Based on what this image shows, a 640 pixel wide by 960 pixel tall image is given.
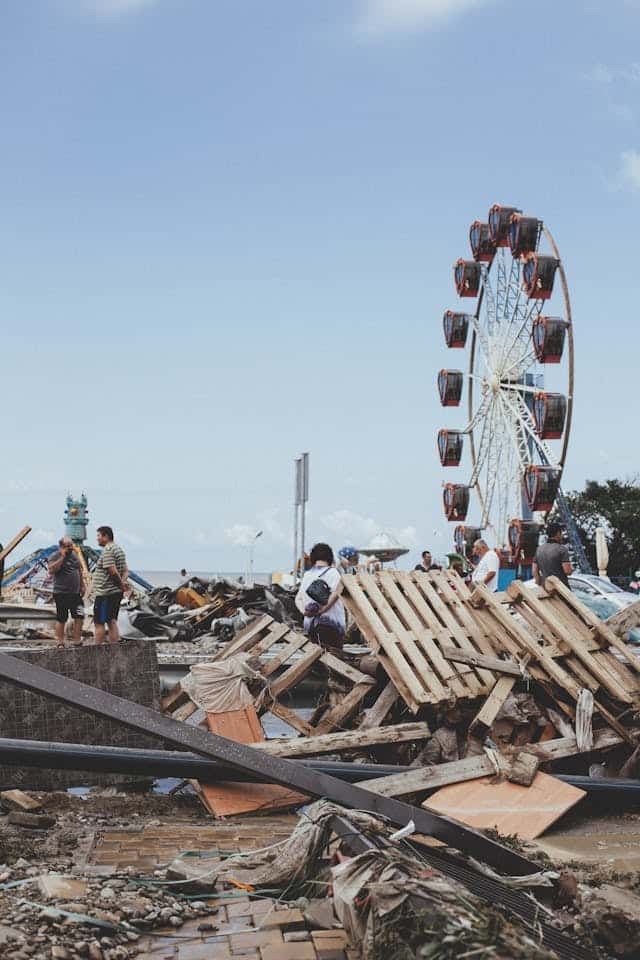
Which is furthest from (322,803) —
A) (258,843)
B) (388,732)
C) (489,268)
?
(489,268)

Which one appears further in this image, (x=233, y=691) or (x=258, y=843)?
(x=233, y=691)

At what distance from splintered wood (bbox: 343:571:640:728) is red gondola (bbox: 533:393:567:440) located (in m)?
27.1

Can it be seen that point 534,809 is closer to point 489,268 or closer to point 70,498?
point 489,268

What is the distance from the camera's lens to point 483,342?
42.6 metres

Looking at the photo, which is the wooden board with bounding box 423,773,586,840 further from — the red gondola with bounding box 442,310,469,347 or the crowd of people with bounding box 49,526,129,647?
the red gondola with bounding box 442,310,469,347

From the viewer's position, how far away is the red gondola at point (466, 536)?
46.3m

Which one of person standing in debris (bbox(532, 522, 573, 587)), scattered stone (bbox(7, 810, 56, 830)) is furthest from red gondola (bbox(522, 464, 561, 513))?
scattered stone (bbox(7, 810, 56, 830))

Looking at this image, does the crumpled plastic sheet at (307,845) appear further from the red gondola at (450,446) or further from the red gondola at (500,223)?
the red gondola at (450,446)

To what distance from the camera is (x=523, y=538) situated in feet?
127

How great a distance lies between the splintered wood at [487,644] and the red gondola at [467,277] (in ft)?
109

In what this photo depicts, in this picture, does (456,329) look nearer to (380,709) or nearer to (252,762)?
(380,709)

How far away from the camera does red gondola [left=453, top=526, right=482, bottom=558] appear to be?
46344 mm

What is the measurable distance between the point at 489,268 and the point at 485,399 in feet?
17.1

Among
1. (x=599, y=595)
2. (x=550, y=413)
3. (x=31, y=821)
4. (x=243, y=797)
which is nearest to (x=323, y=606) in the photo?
(x=243, y=797)
